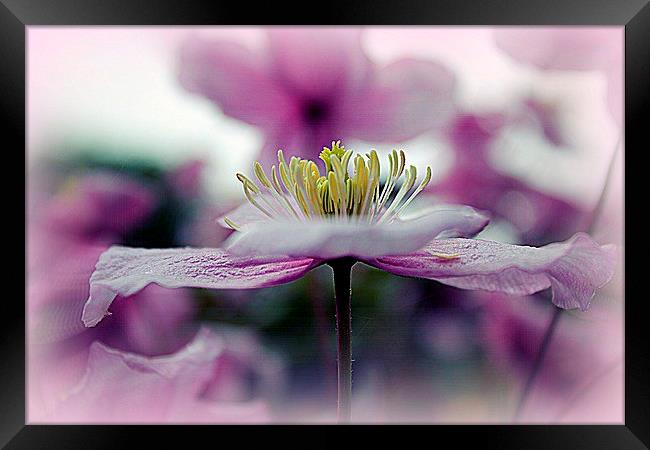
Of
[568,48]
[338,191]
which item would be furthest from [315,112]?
[568,48]

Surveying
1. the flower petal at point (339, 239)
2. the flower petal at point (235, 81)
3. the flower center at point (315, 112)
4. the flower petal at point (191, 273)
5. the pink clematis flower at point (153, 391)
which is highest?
the flower petal at point (235, 81)

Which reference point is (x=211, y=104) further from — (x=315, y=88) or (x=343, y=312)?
(x=343, y=312)

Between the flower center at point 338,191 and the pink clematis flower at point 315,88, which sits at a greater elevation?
the pink clematis flower at point 315,88

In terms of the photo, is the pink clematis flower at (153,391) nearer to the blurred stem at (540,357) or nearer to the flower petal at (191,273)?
the flower petal at (191,273)

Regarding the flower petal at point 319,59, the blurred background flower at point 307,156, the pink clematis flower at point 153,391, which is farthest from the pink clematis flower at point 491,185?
the pink clematis flower at point 153,391

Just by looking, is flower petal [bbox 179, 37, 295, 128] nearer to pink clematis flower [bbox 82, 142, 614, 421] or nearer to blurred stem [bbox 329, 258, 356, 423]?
pink clematis flower [bbox 82, 142, 614, 421]

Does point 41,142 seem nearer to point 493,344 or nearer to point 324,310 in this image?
point 324,310

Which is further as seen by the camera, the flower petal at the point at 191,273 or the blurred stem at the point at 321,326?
the blurred stem at the point at 321,326
